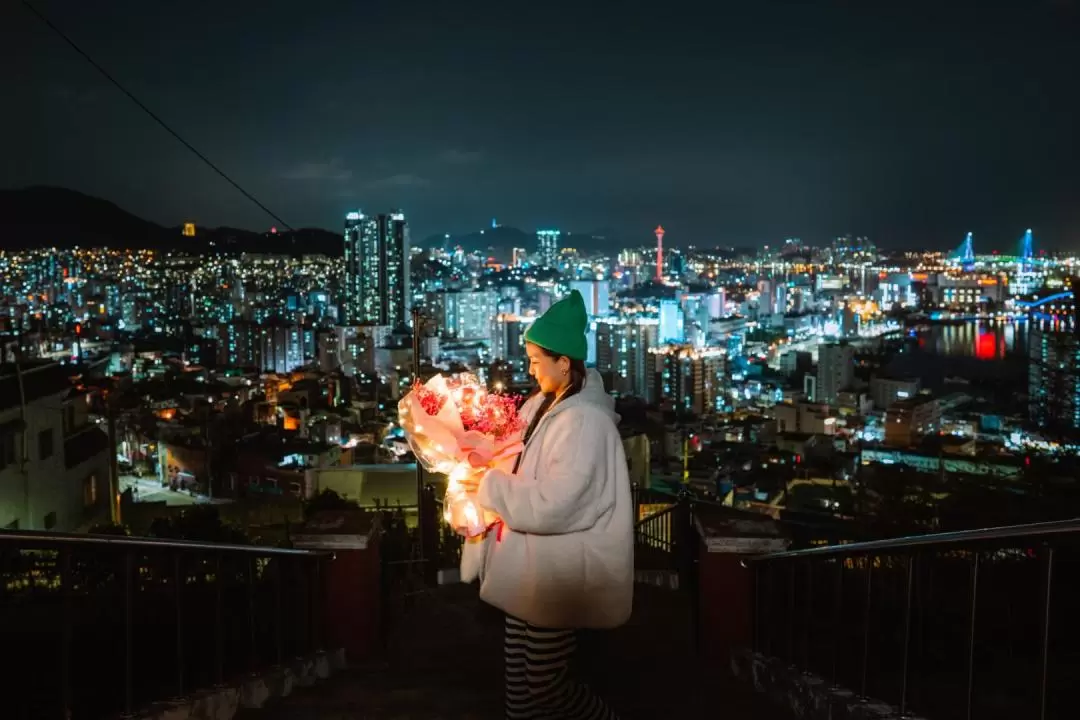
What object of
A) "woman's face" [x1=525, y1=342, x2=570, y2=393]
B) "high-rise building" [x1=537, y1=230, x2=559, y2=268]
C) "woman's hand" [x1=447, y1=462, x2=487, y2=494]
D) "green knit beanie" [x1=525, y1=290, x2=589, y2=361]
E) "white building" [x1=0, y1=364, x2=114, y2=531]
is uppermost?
"high-rise building" [x1=537, y1=230, x2=559, y2=268]

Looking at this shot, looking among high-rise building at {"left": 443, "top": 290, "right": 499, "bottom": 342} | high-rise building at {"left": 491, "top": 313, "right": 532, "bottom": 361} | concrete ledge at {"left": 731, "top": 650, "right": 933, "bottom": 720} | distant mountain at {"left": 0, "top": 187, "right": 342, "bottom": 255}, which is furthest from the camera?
high-rise building at {"left": 443, "top": 290, "right": 499, "bottom": 342}

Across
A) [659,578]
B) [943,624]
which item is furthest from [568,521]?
[659,578]

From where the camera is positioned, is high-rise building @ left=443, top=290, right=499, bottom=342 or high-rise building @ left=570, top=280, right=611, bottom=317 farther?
high-rise building @ left=570, top=280, right=611, bottom=317

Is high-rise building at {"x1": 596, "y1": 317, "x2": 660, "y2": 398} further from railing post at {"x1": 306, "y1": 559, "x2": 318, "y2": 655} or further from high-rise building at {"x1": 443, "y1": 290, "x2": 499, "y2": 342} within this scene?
railing post at {"x1": 306, "y1": 559, "x2": 318, "y2": 655}

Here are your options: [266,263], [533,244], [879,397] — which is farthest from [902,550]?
[533,244]

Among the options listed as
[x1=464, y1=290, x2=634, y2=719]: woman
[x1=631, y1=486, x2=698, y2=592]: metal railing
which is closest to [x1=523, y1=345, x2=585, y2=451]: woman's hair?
[x1=464, y1=290, x2=634, y2=719]: woman

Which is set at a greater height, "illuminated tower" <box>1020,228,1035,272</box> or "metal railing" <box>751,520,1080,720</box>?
"illuminated tower" <box>1020,228,1035,272</box>

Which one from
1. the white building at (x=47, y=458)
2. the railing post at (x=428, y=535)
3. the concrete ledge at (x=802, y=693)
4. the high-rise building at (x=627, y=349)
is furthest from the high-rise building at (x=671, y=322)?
the concrete ledge at (x=802, y=693)

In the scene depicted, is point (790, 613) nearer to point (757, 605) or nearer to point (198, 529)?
point (757, 605)
